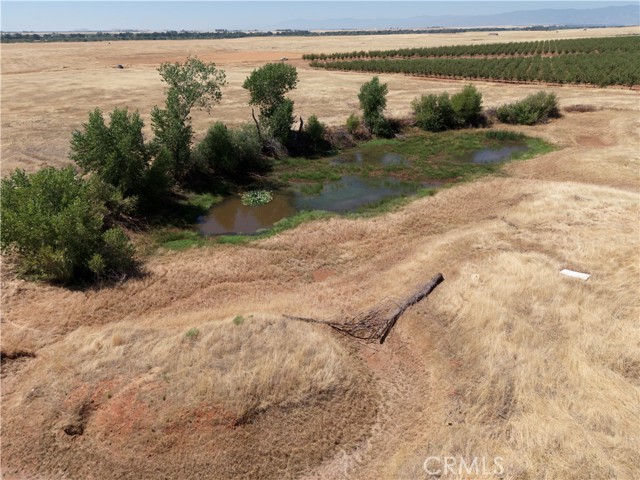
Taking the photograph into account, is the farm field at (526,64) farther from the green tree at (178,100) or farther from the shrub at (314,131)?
the green tree at (178,100)

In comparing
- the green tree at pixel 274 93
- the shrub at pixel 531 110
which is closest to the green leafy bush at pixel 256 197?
the green tree at pixel 274 93

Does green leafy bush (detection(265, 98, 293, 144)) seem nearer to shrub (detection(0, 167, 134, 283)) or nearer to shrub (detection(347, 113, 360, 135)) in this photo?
shrub (detection(347, 113, 360, 135))

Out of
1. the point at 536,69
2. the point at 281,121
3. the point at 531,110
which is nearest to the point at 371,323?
the point at 281,121

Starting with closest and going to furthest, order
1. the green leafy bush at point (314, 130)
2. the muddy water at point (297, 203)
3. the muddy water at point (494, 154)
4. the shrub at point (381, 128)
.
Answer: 1. the muddy water at point (297, 203)
2. the muddy water at point (494, 154)
3. the green leafy bush at point (314, 130)
4. the shrub at point (381, 128)

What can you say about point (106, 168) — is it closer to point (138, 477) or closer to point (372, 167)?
point (138, 477)

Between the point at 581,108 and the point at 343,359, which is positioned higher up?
the point at 581,108

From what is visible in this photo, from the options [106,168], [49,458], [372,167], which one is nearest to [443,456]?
[49,458]

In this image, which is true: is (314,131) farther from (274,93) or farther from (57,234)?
(57,234)

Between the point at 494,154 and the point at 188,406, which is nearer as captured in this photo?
the point at 188,406
